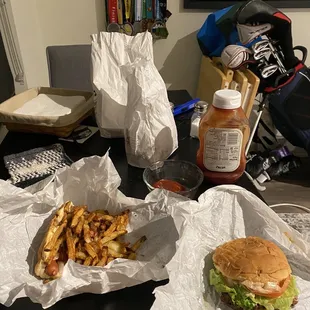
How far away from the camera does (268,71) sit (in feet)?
5.89

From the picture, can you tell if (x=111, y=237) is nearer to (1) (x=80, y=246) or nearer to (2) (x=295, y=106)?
(1) (x=80, y=246)

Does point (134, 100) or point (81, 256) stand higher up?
point (134, 100)

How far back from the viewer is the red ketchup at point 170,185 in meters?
0.92

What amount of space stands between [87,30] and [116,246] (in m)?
1.78

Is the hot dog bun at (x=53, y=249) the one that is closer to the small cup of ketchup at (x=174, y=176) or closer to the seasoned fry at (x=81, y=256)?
the seasoned fry at (x=81, y=256)

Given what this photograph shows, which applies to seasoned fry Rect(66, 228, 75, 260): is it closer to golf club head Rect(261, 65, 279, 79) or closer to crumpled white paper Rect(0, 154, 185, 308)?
crumpled white paper Rect(0, 154, 185, 308)

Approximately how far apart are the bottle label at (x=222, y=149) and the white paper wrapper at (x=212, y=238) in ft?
0.34

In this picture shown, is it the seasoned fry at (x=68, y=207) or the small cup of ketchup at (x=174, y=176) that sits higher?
the seasoned fry at (x=68, y=207)

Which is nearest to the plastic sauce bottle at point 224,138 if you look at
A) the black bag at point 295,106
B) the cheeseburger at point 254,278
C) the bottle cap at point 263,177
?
the cheeseburger at point 254,278

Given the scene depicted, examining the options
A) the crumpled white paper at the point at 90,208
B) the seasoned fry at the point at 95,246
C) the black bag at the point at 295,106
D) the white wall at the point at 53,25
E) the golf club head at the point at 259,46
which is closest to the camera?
the crumpled white paper at the point at 90,208

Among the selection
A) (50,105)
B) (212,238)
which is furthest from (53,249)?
(50,105)

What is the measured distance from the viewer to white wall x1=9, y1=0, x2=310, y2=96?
2139 mm

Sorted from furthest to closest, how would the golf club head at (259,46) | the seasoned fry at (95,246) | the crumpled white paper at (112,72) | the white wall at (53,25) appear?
the white wall at (53,25) < the golf club head at (259,46) < the crumpled white paper at (112,72) < the seasoned fry at (95,246)

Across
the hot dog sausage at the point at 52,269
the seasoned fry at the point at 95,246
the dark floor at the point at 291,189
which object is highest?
the hot dog sausage at the point at 52,269
